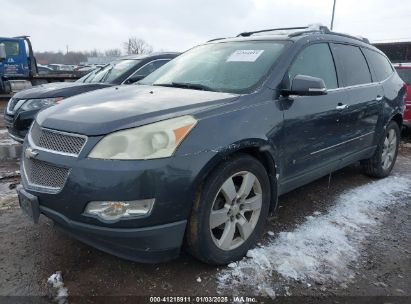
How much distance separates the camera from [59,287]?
2539 mm

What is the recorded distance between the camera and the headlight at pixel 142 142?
2318 mm

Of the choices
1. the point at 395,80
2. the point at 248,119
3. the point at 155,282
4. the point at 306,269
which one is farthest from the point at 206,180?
the point at 395,80

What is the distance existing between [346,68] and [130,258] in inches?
121

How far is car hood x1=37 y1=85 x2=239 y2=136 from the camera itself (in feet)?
7.98

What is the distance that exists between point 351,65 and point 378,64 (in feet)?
3.08

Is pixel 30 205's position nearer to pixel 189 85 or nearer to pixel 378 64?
pixel 189 85

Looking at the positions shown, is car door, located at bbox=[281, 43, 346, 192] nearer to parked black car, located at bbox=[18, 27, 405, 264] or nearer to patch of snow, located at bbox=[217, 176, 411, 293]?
parked black car, located at bbox=[18, 27, 405, 264]

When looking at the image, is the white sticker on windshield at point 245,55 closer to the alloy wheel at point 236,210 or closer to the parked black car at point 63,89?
the alloy wheel at point 236,210

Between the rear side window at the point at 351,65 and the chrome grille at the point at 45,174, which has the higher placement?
the rear side window at the point at 351,65

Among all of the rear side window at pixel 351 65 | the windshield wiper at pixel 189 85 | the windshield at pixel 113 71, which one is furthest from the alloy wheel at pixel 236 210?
the windshield at pixel 113 71

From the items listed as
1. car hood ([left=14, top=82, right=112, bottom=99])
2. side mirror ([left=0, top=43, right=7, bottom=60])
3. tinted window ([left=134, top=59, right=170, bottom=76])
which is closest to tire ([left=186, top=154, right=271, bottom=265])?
car hood ([left=14, top=82, right=112, bottom=99])

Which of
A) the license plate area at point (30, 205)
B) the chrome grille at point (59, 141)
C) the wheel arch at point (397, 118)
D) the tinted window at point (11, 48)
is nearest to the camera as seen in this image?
the chrome grille at point (59, 141)

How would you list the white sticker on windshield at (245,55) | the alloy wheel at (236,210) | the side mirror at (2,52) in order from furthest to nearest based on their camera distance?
the side mirror at (2,52) < the white sticker on windshield at (245,55) < the alloy wheel at (236,210)

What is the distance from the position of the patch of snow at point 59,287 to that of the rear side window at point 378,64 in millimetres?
4151
